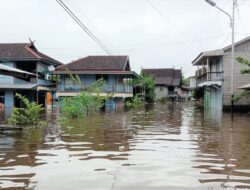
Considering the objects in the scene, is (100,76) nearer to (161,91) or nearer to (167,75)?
(161,91)

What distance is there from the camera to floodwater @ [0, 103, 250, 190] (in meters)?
7.64

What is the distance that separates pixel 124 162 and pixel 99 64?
33.3 meters

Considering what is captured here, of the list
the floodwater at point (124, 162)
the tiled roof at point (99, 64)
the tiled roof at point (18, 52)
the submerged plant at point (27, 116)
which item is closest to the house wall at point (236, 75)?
the tiled roof at point (99, 64)

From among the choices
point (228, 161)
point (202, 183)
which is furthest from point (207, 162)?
point (202, 183)

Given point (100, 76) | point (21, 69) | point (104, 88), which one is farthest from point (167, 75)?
point (21, 69)

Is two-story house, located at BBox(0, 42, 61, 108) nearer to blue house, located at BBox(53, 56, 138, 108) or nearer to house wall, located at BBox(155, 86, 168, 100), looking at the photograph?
blue house, located at BBox(53, 56, 138, 108)

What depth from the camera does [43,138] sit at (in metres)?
14.6

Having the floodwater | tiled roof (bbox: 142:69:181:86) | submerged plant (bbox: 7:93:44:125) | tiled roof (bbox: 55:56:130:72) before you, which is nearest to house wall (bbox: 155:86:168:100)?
tiled roof (bbox: 142:69:181:86)

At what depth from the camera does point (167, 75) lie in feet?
262

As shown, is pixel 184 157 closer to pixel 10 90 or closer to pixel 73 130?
pixel 73 130

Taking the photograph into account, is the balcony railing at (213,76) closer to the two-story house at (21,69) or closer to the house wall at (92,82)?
the house wall at (92,82)

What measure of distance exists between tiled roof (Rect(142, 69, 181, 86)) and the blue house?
34428 millimetres

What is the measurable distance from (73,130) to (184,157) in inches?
311

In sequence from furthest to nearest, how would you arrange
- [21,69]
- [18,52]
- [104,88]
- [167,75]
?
[167,75] < [104,88] < [18,52] < [21,69]
